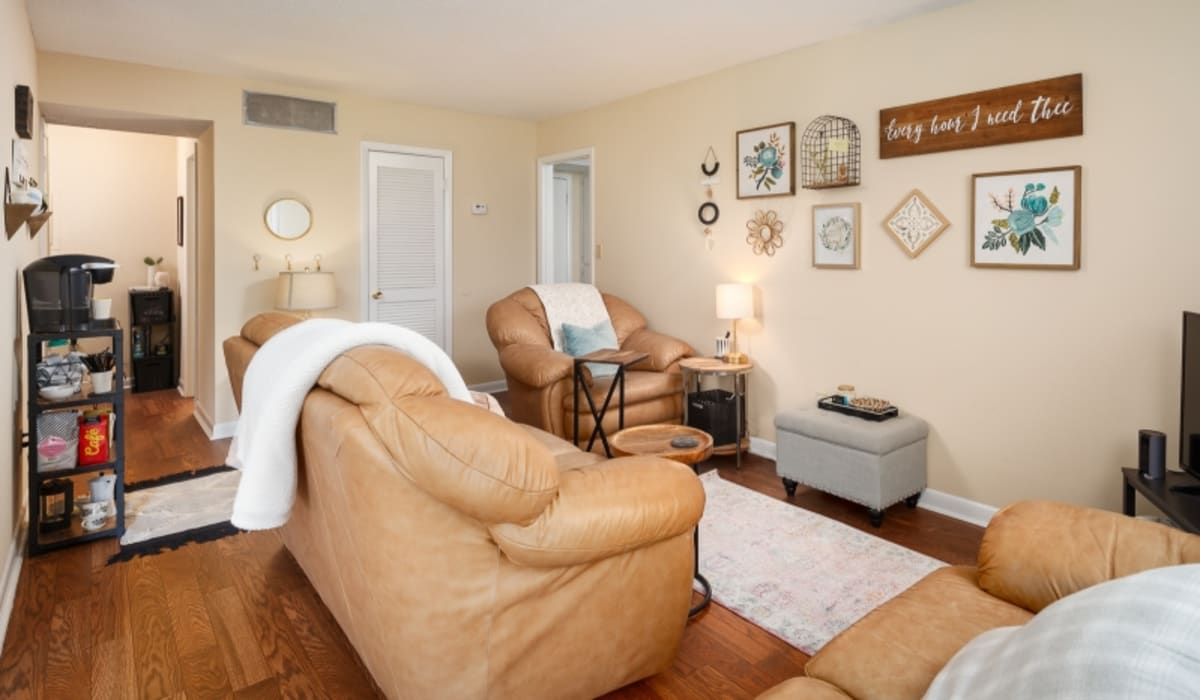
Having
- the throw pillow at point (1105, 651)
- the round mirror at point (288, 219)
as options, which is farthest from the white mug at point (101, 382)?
the throw pillow at point (1105, 651)

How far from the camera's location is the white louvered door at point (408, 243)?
17.8ft

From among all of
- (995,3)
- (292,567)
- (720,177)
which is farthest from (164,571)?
(995,3)

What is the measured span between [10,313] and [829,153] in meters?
3.95

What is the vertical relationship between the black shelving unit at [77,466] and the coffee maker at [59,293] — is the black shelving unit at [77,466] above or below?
below

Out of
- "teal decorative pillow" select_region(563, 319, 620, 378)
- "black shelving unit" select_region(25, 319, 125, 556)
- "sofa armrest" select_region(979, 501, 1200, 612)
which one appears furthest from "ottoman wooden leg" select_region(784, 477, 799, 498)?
"black shelving unit" select_region(25, 319, 125, 556)

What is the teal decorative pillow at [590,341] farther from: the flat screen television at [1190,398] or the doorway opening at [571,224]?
the flat screen television at [1190,398]

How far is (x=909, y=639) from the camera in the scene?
53.5 inches

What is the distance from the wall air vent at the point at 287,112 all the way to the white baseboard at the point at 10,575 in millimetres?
2926

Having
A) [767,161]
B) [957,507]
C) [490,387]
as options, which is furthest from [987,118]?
[490,387]

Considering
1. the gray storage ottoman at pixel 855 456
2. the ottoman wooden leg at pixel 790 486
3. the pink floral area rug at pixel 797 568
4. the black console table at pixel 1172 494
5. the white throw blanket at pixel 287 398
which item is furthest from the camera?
the ottoman wooden leg at pixel 790 486

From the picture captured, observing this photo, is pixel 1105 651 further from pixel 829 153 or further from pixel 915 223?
pixel 829 153

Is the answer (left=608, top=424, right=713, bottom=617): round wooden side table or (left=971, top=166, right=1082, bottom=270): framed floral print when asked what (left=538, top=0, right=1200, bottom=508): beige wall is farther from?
(left=608, top=424, right=713, bottom=617): round wooden side table

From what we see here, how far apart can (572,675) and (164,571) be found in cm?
196

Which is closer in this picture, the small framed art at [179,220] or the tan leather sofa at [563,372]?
the tan leather sofa at [563,372]
